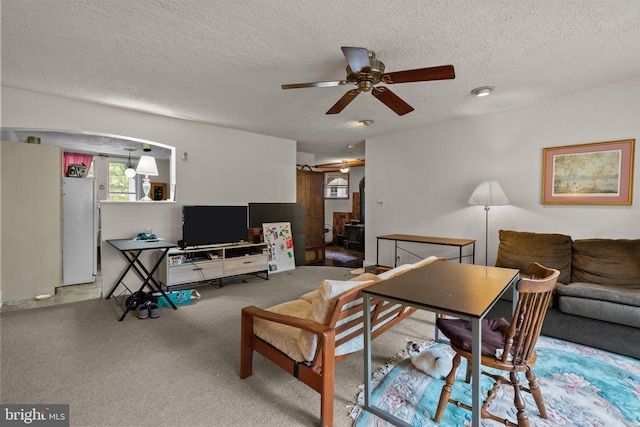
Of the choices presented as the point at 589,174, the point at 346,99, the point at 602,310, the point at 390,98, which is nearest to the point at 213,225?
→ the point at 346,99

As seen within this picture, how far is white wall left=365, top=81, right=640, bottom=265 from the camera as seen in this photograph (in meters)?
3.15

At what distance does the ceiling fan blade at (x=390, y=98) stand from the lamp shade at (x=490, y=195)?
1702 mm

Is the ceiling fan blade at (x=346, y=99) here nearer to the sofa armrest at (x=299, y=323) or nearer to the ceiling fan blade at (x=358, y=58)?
the ceiling fan blade at (x=358, y=58)

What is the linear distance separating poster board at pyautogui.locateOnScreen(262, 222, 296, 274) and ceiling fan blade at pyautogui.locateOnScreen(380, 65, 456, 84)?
3.60 meters

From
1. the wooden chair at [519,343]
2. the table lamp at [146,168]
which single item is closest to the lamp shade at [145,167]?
the table lamp at [146,168]

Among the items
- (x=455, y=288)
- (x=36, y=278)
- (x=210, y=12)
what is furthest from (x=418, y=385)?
(x=36, y=278)

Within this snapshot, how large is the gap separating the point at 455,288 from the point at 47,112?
15.2 feet

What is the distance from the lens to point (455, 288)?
169 cm

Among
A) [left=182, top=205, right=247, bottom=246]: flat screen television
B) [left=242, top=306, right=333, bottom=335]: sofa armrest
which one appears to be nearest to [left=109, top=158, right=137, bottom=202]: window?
[left=182, top=205, right=247, bottom=246]: flat screen television

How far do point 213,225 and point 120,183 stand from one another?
4.67 m

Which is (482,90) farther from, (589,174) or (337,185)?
(337,185)

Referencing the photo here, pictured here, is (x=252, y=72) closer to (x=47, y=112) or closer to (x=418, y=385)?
(x=47, y=112)

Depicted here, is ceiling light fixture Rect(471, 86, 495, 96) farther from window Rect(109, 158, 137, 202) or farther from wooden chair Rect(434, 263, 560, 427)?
window Rect(109, 158, 137, 202)

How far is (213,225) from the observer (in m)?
4.38
